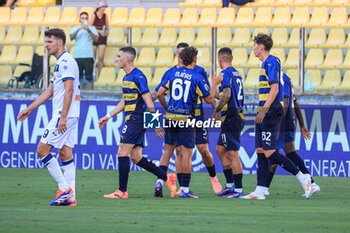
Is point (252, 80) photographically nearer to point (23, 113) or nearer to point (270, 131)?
point (270, 131)

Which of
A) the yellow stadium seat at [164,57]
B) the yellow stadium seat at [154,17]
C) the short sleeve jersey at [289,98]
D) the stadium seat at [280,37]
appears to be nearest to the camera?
the short sleeve jersey at [289,98]

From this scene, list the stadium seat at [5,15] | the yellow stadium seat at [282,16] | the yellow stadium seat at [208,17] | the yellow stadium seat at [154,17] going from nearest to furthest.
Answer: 1. the yellow stadium seat at [282,16]
2. the yellow stadium seat at [208,17]
3. the yellow stadium seat at [154,17]
4. the stadium seat at [5,15]

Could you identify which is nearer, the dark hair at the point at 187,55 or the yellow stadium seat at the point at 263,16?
the dark hair at the point at 187,55

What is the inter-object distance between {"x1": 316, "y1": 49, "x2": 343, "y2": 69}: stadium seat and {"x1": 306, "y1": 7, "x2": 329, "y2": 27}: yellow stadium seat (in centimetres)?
257

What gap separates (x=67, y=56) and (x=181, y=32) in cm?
666

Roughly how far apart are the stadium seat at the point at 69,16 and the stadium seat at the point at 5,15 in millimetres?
1533

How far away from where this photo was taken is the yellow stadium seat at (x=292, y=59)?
14.0m

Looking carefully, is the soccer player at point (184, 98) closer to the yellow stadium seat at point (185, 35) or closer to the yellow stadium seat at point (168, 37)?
the yellow stadium seat at point (185, 35)

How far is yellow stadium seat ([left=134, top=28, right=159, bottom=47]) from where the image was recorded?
15.2m

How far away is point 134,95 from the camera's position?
10016 millimetres

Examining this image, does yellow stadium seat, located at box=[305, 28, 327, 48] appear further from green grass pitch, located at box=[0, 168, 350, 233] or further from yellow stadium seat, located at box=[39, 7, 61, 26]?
yellow stadium seat, located at box=[39, 7, 61, 26]

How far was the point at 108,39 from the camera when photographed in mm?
15094

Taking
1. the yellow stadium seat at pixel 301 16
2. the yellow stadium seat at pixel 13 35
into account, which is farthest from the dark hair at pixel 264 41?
the yellow stadium seat at pixel 13 35

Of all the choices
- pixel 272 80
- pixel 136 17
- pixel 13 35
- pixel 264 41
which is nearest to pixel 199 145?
pixel 272 80
